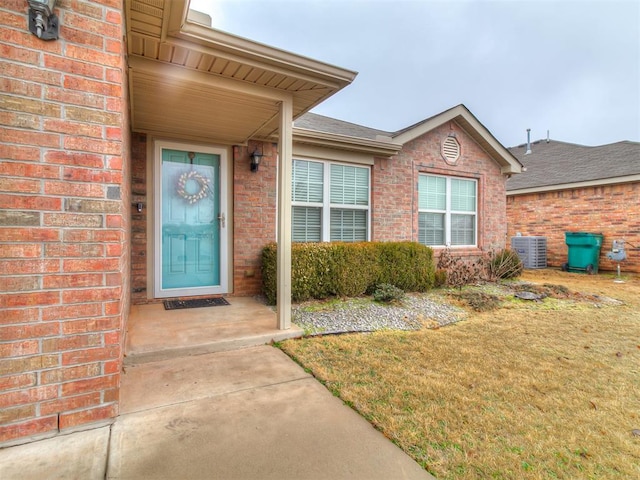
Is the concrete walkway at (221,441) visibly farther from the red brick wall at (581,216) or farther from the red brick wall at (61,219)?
the red brick wall at (581,216)

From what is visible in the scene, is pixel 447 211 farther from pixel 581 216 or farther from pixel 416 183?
pixel 581 216

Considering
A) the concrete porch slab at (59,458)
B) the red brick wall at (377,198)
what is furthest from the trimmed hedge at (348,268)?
the concrete porch slab at (59,458)

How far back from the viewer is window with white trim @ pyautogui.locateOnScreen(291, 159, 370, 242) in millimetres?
6070

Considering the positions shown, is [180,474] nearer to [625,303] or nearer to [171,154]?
[171,154]

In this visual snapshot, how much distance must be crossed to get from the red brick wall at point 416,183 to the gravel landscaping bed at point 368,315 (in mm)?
1975

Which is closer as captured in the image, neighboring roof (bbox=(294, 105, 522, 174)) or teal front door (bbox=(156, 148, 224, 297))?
teal front door (bbox=(156, 148, 224, 297))

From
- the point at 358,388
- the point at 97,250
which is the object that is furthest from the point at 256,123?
the point at 358,388

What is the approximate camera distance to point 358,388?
8.33 ft

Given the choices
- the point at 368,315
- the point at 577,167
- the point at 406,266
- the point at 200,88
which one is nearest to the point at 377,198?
the point at 406,266

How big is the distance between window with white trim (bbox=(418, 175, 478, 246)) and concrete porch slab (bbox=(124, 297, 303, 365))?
4507 mm

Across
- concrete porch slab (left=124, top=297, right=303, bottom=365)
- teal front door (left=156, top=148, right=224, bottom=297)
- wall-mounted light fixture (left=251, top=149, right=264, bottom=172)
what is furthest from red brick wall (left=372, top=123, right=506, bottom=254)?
concrete porch slab (left=124, top=297, right=303, bottom=365)

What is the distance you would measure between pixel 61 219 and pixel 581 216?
13.3m

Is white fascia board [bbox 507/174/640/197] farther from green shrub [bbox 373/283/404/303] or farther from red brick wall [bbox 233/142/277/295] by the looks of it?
red brick wall [bbox 233/142/277/295]

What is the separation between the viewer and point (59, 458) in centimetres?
167
